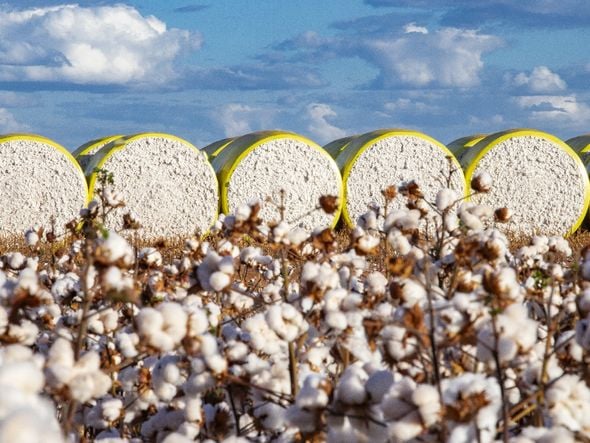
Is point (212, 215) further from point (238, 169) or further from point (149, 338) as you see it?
point (149, 338)

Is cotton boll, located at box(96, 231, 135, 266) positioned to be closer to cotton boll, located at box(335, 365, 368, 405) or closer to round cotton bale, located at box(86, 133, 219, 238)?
cotton boll, located at box(335, 365, 368, 405)

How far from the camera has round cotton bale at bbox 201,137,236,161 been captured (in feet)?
49.1

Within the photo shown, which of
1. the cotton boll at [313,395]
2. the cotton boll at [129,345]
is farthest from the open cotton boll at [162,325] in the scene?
the cotton boll at [129,345]

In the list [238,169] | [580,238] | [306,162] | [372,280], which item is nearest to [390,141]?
[306,162]

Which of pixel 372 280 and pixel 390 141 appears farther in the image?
pixel 390 141

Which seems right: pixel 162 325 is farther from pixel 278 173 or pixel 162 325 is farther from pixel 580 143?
pixel 580 143

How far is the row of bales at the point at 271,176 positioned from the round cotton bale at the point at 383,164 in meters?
0.02

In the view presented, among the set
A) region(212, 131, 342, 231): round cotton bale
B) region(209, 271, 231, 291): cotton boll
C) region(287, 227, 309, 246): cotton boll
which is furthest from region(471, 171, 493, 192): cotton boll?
region(212, 131, 342, 231): round cotton bale

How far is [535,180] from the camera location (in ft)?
48.0

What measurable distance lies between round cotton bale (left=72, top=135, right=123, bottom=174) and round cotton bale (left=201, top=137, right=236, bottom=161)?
1505 millimetres

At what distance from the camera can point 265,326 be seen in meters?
2.86

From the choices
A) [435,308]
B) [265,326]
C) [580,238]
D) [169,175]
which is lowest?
[580,238]

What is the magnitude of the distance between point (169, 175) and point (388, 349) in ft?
37.5

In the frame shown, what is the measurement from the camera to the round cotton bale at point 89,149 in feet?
46.0
